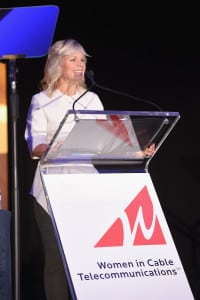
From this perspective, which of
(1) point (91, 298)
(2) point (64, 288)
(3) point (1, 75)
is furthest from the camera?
(3) point (1, 75)

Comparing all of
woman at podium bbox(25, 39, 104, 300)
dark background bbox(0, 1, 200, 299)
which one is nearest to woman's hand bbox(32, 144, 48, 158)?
woman at podium bbox(25, 39, 104, 300)

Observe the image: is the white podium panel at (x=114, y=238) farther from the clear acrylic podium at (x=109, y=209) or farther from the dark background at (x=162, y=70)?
the dark background at (x=162, y=70)

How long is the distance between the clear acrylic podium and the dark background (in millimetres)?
1812

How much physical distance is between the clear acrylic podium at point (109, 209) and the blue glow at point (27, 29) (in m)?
0.60

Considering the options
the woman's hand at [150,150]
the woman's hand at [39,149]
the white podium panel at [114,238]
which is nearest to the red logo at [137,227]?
the white podium panel at [114,238]

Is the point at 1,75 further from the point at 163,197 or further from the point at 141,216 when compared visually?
the point at 141,216

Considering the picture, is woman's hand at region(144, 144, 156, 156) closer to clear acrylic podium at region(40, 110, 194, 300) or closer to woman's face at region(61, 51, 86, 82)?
clear acrylic podium at region(40, 110, 194, 300)

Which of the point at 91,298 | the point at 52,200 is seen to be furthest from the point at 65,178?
the point at 91,298

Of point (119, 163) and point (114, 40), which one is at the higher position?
point (114, 40)

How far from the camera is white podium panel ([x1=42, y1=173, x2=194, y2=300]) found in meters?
2.43

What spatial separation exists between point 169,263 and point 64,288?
2.28 ft

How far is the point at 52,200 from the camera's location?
2.45 m

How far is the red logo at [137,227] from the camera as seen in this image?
2.51 metres

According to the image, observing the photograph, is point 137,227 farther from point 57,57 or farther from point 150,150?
point 57,57
